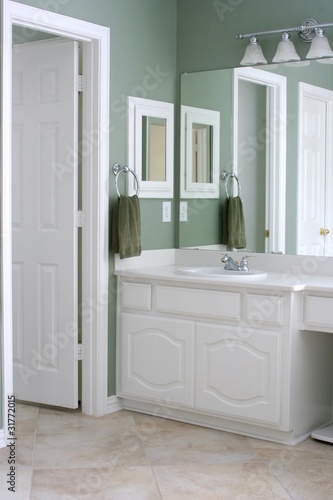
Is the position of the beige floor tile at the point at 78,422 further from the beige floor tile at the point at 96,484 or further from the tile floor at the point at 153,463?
the beige floor tile at the point at 96,484

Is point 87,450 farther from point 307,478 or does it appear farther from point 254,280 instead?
point 254,280

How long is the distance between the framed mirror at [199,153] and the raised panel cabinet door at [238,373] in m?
0.95

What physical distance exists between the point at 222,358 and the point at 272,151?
117 cm

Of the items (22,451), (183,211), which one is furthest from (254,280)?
(22,451)

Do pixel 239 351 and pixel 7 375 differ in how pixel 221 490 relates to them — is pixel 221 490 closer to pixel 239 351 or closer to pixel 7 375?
pixel 239 351

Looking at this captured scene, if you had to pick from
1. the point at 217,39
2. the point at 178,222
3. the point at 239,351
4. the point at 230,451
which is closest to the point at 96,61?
the point at 217,39

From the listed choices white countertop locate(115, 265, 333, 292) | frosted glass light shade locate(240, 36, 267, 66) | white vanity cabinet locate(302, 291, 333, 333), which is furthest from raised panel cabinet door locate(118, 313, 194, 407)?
frosted glass light shade locate(240, 36, 267, 66)

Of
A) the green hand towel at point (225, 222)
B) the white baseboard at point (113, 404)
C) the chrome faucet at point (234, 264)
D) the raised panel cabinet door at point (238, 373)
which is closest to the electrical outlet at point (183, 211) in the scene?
the green hand towel at point (225, 222)

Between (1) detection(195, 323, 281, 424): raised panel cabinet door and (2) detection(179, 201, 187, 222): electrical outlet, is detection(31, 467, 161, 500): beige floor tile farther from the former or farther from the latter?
(2) detection(179, 201, 187, 222): electrical outlet

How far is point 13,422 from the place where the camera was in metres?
3.68

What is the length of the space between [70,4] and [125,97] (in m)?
0.61

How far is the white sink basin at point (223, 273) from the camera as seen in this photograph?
3803mm

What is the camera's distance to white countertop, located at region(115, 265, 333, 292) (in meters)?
3.59

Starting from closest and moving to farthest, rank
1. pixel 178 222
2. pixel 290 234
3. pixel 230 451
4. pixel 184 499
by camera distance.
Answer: pixel 184 499 → pixel 230 451 → pixel 290 234 → pixel 178 222
